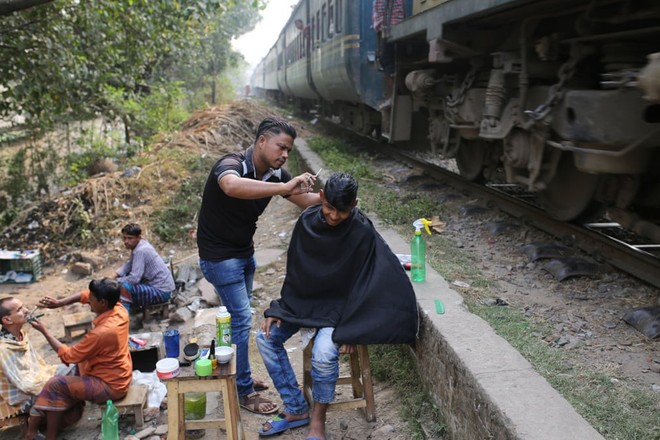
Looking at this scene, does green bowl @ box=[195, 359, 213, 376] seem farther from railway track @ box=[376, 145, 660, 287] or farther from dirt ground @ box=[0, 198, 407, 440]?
railway track @ box=[376, 145, 660, 287]

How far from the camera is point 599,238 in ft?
14.7

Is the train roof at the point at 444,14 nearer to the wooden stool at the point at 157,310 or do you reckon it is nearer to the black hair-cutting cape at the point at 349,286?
the black hair-cutting cape at the point at 349,286

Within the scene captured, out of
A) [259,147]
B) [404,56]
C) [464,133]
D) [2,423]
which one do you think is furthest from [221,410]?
[404,56]

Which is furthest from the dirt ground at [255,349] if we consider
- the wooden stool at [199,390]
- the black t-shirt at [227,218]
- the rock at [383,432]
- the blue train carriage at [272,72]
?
the blue train carriage at [272,72]

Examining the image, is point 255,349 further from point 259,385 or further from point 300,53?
point 300,53

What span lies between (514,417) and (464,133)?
497cm

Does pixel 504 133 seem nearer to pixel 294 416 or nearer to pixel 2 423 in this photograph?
pixel 294 416

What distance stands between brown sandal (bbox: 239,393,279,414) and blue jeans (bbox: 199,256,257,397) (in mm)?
42

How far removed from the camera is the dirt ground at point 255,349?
3.30 m

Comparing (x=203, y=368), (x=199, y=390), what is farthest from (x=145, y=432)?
(x=203, y=368)

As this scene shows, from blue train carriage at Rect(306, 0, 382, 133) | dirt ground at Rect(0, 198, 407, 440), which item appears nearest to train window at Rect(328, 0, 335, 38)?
blue train carriage at Rect(306, 0, 382, 133)

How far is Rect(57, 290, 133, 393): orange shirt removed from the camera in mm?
3543

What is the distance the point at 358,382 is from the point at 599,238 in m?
2.46

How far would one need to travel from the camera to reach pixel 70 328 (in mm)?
5512
